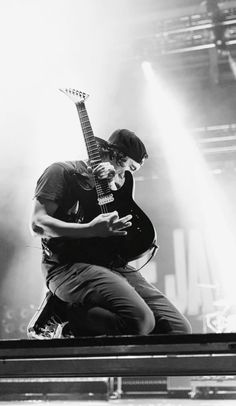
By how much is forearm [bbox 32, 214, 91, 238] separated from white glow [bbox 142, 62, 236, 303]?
9.87ft

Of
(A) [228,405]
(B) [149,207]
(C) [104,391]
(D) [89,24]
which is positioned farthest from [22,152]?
(B) [149,207]

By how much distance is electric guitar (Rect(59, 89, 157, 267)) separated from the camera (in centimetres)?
162

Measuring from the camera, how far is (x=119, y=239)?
1657 mm

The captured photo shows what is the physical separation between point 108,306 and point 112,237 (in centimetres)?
26

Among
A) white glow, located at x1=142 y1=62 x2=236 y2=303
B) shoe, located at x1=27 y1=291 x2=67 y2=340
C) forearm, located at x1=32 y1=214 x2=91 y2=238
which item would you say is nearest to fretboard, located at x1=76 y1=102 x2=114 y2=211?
forearm, located at x1=32 y1=214 x2=91 y2=238

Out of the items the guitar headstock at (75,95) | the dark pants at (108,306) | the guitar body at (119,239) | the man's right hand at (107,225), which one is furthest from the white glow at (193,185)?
the dark pants at (108,306)

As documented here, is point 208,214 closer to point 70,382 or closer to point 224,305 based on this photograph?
point 224,305

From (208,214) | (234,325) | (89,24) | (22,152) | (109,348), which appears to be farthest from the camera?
(208,214)

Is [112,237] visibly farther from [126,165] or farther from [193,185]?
[193,185]

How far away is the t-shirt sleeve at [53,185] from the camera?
1.63 meters

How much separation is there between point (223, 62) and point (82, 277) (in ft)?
12.7

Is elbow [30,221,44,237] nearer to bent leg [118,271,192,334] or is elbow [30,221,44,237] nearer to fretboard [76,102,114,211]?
fretboard [76,102,114,211]

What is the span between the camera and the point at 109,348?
1.23m

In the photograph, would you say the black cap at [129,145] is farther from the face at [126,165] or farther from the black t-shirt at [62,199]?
the black t-shirt at [62,199]
